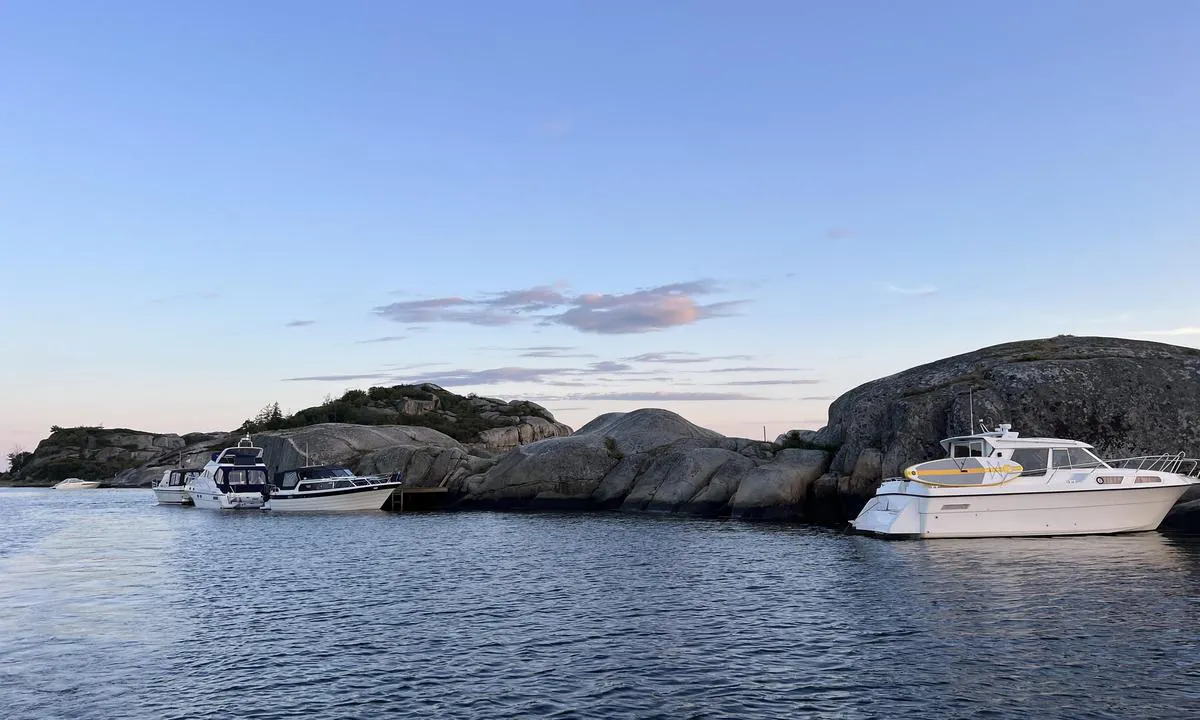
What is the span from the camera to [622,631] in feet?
67.3

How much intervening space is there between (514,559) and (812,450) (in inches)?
960

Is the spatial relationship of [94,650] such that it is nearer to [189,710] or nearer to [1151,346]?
[189,710]

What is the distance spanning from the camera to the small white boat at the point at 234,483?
7181 centimetres

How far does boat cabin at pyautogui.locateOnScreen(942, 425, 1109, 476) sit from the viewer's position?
3591cm

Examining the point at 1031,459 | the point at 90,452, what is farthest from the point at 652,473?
the point at 90,452

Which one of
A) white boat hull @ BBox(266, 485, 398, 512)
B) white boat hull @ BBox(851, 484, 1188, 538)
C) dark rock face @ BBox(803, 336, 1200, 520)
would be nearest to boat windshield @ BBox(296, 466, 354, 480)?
white boat hull @ BBox(266, 485, 398, 512)

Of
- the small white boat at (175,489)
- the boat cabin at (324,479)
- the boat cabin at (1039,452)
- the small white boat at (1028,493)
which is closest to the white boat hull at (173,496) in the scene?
the small white boat at (175,489)

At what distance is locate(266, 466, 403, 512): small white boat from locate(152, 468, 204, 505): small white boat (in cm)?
2043

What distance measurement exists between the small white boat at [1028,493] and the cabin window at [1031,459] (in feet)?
0.13

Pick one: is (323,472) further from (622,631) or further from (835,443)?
(622,631)

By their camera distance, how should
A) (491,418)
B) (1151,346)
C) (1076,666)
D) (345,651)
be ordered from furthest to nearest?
(491,418), (1151,346), (345,651), (1076,666)

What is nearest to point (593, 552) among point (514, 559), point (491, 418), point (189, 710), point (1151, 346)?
point (514, 559)

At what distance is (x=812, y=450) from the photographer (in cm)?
5209

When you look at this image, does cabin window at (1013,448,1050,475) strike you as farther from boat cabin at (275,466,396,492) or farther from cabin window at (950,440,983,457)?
boat cabin at (275,466,396,492)
